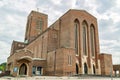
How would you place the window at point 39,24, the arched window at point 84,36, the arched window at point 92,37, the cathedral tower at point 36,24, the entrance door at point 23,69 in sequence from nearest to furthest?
the entrance door at point 23,69 < the arched window at point 84,36 < the arched window at point 92,37 < the cathedral tower at point 36,24 < the window at point 39,24

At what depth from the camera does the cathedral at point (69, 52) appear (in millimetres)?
27766

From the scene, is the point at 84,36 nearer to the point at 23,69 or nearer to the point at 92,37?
the point at 92,37

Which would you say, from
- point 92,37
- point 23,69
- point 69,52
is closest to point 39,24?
point 92,37

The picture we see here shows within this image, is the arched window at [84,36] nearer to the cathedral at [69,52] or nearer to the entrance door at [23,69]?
the cathedral at [69,52]

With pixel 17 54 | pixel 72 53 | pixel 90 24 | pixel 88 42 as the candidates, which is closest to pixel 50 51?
pixel 72 53

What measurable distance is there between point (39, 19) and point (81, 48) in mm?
32198

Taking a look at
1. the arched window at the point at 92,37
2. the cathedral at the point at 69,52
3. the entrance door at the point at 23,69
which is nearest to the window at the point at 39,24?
the cathedral at the point at 69,52

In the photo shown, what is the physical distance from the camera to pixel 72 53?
29.2m

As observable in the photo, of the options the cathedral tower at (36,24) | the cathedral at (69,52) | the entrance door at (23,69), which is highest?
the cathedral tower at (36,24)

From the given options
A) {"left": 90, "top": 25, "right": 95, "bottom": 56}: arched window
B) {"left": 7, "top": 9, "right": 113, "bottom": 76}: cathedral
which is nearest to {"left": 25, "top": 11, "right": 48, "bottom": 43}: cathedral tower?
{"left": 7, "top": 9, "right": 113, "bottom": 76}: cathedral

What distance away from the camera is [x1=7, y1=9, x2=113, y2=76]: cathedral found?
1093 inches

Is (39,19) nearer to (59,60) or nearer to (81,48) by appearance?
(81,48)

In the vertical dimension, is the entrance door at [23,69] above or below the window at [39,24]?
below

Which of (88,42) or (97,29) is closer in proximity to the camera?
(88,42)
